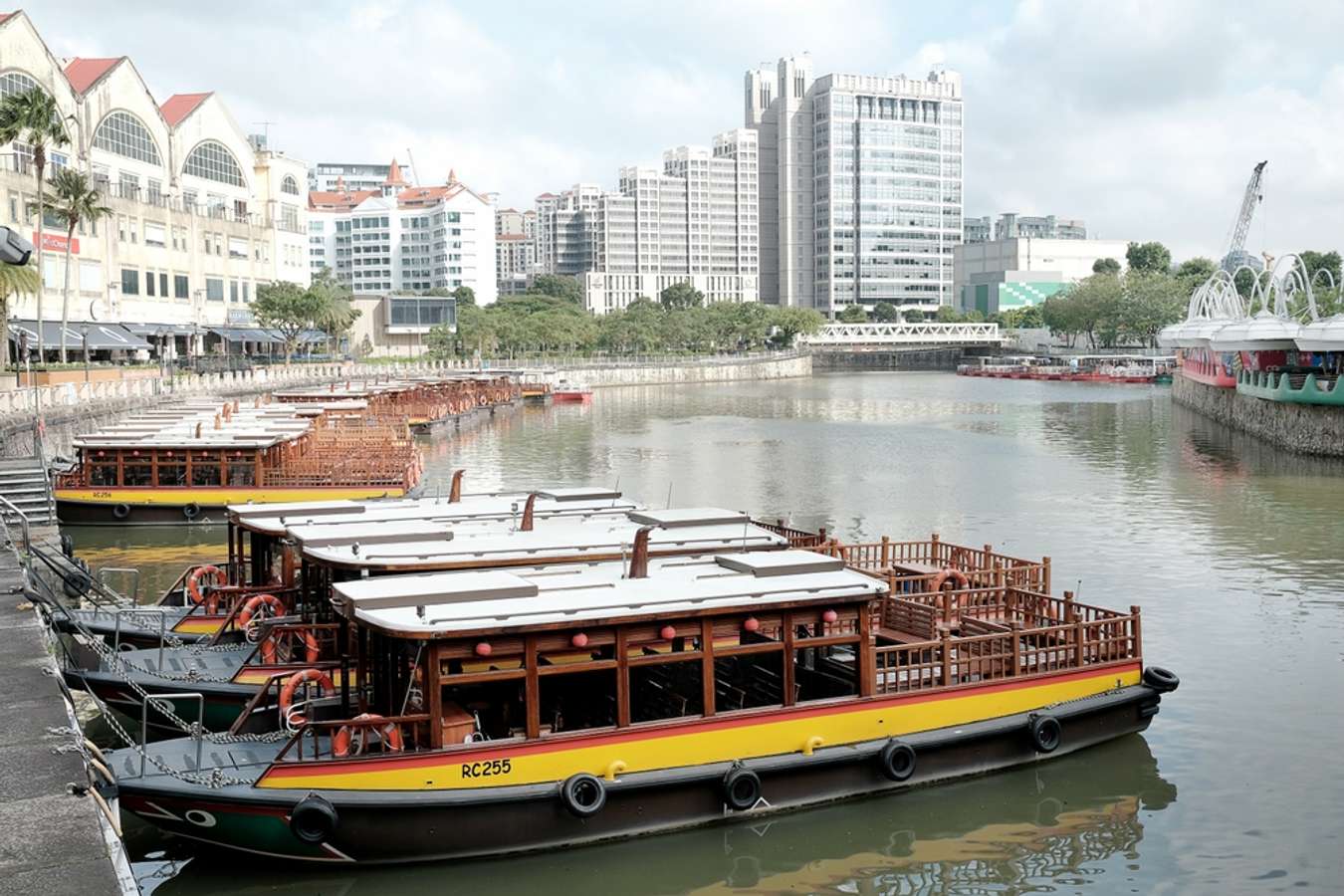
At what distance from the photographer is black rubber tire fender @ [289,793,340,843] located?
12.5 meters

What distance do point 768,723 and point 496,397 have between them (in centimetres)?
7618

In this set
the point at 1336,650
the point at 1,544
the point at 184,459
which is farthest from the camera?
the point at 184,459

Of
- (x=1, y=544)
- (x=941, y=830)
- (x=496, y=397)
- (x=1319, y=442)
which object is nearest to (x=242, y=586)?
(x=1, y=544)

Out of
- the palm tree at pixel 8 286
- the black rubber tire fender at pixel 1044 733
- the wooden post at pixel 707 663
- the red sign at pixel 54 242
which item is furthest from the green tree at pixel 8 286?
the black rubber tire fender at pixel 1044 733

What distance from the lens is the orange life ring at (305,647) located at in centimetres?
1619

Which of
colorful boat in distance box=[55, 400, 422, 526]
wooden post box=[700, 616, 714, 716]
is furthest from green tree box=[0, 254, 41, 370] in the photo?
wooden post box=[700, 616, 714, 716]

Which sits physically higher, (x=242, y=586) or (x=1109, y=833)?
(x=242, y=586)

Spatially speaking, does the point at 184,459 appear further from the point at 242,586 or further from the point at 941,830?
the point at 941,830

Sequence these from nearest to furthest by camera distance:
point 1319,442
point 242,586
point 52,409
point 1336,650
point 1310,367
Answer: point 242,586
point 1336,650
point 52,409
point 1319,442
point 1310,367

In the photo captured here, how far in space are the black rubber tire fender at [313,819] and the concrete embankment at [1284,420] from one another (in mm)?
48267

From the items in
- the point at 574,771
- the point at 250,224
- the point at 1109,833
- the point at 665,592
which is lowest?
the point at 1109,833

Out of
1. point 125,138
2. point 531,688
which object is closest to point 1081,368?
point 125,138

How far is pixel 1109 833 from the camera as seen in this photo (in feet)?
49.2

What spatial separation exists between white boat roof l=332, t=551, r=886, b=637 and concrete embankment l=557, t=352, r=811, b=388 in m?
99.7
